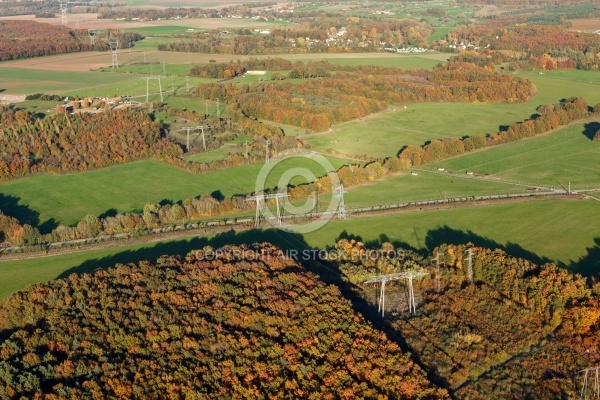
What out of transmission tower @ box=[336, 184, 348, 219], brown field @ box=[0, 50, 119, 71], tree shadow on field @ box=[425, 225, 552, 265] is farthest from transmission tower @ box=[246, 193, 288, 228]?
brown field @ box=[0, 50, 119, 71]

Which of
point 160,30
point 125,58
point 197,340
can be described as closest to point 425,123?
point 197,340

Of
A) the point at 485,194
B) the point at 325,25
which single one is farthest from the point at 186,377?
the point at 325,25

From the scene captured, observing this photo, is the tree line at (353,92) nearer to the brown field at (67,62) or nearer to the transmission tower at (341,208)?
the transmission tower at (341,208)

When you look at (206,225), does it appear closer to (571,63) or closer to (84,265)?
(84,265)

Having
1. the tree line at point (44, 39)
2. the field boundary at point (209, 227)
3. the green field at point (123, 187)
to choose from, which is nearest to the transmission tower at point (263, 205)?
the field boundary at point (209, 227)

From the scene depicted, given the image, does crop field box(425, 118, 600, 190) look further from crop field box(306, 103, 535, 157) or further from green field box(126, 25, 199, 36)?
green field box(126, 25, 199, 36)

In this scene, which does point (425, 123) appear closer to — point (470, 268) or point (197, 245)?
point (470, 268)
